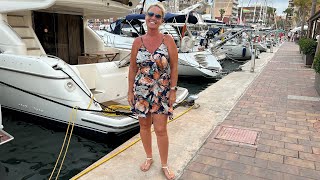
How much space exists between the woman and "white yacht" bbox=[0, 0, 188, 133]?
166 centimetres

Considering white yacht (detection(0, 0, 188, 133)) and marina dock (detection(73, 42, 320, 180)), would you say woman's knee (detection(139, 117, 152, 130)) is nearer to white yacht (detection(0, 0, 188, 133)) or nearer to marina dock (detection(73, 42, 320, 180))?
marina dock (detection(73, 42, 320, 180))

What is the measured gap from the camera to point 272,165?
3516mm

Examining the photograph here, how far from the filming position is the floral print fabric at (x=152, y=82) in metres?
2.95

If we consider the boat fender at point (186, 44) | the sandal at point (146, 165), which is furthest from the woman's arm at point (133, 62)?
the boat fender at point (186, 44)

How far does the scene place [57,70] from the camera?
188 inches

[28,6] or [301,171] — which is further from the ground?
[28,6]

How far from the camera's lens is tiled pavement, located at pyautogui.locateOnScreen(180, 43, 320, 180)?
3.35 m

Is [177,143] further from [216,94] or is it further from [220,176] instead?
[216,94]

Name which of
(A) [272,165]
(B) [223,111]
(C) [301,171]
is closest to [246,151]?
(A) [272,165]

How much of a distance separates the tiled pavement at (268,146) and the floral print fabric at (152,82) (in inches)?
35.5

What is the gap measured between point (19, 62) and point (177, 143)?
3.31 meters

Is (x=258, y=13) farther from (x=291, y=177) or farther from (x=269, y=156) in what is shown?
(x=291, y=177)

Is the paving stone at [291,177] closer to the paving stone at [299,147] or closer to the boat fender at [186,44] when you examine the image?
the paving stone at [299,147]

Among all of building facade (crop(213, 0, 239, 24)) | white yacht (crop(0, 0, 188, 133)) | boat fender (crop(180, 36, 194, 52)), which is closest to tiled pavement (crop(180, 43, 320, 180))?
white yacht (crop(0, 0, 188, 133))
